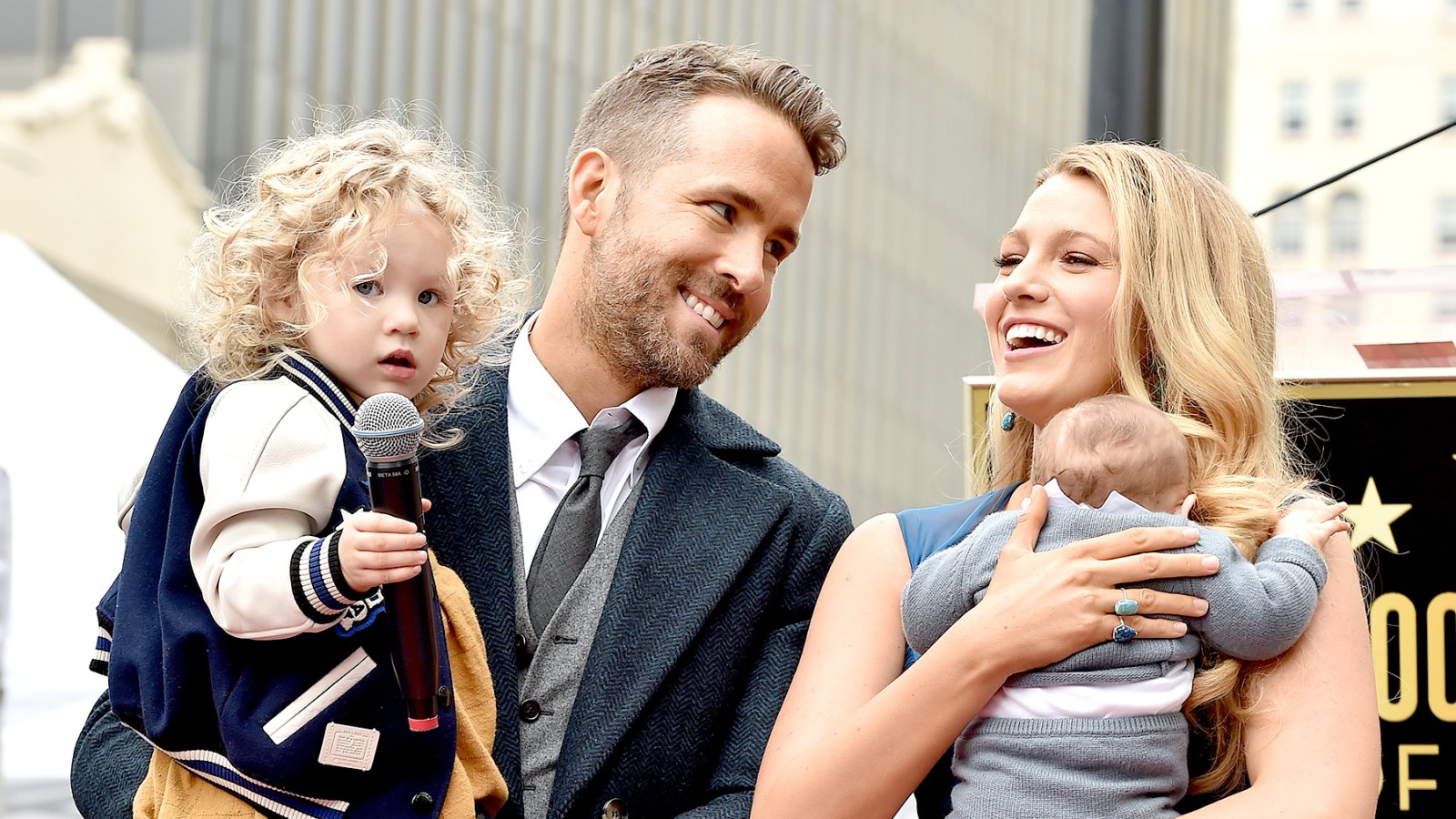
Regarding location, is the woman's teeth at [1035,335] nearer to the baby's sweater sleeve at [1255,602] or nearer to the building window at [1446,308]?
the baby's sweater sleeve at [1255,602]

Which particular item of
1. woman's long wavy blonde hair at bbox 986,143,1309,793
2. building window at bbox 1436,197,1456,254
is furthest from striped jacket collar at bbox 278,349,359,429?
building window at bbox 1436,197,1456,254

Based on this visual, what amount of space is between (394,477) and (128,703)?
0.76 metres

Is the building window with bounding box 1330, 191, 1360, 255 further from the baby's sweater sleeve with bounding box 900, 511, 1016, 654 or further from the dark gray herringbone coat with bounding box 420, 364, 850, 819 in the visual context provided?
the baby's sweater sleeve with bounding box 900, 511, 1016, 654

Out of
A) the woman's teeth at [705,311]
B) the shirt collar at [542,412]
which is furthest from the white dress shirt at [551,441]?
the woman's teeth at [705,311]

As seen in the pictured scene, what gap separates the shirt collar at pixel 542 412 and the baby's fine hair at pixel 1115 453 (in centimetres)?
87

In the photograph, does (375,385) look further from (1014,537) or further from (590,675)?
(1014,537)

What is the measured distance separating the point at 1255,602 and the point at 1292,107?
7109 cm

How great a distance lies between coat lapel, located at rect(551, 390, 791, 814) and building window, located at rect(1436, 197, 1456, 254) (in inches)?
2613

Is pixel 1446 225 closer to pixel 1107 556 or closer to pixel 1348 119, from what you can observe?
pixel 1348 119

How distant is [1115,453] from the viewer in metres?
2.72

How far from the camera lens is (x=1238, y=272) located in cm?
306

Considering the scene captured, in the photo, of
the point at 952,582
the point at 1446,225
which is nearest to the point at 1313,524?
the point at 952,582

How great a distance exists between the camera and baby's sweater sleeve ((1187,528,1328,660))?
2.61 meters

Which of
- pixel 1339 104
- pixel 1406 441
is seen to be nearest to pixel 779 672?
pixel 1406 441
